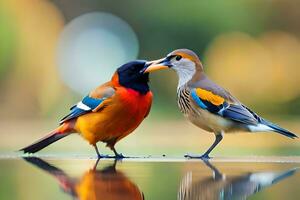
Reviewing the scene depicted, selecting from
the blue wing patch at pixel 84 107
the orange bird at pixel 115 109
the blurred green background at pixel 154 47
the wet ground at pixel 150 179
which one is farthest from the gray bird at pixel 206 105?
the blurred green background at pixel 154 47

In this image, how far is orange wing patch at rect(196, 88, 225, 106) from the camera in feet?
18.1

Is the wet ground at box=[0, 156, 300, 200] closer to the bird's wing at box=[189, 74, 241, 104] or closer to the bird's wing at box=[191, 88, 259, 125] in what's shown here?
the bird's wing at box=[191, 88, 259, 125]

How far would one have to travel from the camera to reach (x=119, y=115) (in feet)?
17.0

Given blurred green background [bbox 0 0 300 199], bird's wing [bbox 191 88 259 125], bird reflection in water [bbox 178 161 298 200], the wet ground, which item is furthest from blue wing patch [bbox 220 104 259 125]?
blurred green background [bbox 0 0 300 199]

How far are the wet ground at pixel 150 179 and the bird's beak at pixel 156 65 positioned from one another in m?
0.70

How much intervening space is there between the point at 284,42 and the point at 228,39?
122cm

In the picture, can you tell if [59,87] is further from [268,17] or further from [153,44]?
[268,17]

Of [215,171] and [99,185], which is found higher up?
[99,185]

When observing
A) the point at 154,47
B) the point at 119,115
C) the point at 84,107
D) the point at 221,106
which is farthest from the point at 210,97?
the point at 154,47

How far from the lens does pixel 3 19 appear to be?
1554cm

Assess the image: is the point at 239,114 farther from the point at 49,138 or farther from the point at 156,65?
the point at 49,138

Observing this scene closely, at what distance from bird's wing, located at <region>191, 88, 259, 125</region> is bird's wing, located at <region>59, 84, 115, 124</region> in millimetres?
556

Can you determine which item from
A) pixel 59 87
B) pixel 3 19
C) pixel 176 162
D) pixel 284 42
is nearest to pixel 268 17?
pixel 284 42

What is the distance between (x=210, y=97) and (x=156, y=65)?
0.52m
